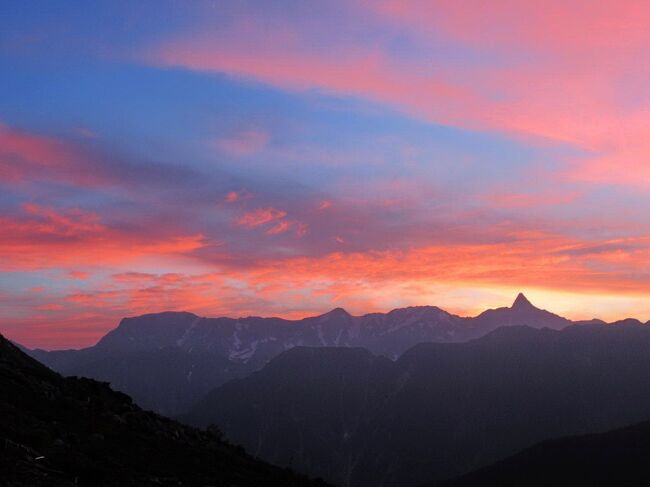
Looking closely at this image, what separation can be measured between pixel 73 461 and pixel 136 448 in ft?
55.3

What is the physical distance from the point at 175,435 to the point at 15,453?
39243 mm

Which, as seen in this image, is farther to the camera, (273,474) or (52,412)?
(273,474)

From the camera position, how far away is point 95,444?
4531 cm

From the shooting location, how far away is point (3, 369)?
62.6 metres

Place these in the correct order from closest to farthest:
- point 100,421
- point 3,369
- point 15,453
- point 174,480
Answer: point 15,453 < point 174,480 < point 100,421 < point 3,369

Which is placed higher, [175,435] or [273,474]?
[175,435]

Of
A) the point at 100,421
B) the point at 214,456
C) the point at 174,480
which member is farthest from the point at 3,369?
the point at 174,480

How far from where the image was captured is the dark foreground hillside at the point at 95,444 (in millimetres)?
32875

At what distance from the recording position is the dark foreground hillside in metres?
Result: 32.9

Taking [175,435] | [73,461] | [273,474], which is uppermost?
[73,461]

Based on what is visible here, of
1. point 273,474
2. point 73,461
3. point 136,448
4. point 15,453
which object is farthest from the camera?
point 273,474

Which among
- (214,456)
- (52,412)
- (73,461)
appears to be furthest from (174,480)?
(214,456)

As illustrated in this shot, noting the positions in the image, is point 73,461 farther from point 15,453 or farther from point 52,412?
point 52,412

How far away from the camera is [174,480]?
42188 mm
